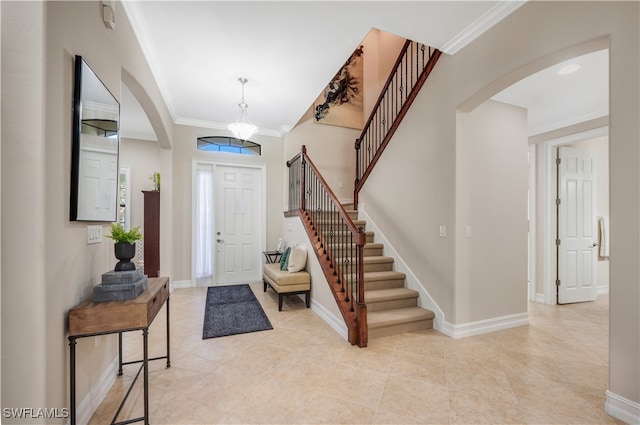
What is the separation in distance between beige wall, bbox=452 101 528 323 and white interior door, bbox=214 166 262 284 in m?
3.80

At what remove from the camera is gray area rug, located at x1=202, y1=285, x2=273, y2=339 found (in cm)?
316

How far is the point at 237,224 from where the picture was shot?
5.52 metres

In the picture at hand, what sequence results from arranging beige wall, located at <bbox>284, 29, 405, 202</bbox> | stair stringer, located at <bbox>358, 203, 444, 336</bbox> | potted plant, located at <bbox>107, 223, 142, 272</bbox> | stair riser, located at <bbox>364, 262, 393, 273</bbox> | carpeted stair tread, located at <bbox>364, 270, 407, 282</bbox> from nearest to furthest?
potted plant, located at <bbox>107, 223, 142, 272</bbox> < stair stringer, located at <bbox>358, 203, 444, 336</bbox> < carpeted stair tread, located at <bbox>364, 270, 407, 282</bbox> < stair riser, located at <bbox>364, 262, 393, 273</bbox> < beige wall, located at <bbox>284, 29, 405, 202</bbox>

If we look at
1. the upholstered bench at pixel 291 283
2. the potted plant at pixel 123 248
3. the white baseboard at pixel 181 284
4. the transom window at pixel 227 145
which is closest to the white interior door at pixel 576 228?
the upholstered bench at pixel 291 283

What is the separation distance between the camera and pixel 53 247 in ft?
4.59

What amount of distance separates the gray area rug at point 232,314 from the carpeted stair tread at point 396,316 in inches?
45.8

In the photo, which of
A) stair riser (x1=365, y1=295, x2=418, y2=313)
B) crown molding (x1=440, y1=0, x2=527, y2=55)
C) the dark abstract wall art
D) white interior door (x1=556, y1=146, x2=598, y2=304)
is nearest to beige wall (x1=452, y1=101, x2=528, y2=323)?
stair riser (x1=365, y1=295, x2=418, y2=313)

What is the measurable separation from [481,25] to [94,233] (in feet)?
11.7

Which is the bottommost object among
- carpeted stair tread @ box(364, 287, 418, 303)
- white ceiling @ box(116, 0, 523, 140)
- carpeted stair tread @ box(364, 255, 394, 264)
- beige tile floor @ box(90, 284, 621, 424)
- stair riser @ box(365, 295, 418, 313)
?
beige tile floor @ box(90, 284, 621, 424)

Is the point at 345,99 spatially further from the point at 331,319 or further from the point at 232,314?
the point at 232,314

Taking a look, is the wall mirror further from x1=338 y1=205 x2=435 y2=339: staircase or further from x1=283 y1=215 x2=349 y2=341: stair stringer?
x1=338 y1=205 x2=435 y2=339: staircase

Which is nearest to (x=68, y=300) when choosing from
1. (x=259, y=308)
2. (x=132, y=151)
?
(x=259, y=308)

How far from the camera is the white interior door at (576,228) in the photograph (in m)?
4.15

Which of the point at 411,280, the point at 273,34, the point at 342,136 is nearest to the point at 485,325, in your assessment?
the point at 411,280
